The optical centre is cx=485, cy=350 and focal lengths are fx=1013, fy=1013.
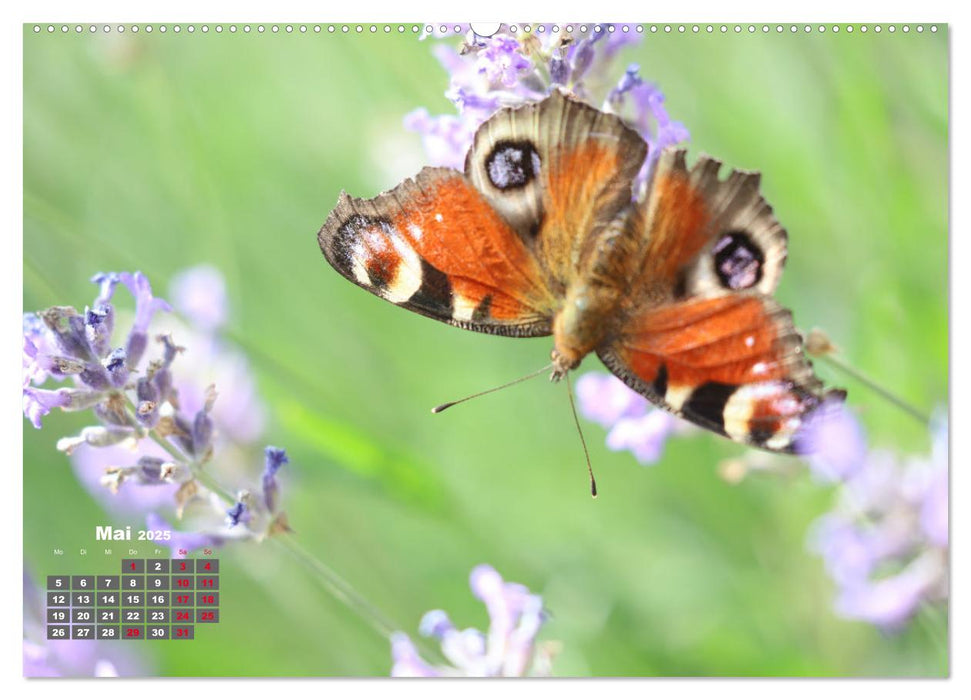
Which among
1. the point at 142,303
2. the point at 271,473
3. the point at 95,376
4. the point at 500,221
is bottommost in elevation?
the point at 271,473

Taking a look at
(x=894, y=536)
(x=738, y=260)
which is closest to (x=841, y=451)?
(x=894, y=536)

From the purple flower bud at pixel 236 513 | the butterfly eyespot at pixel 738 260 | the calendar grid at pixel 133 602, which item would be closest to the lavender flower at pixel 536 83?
the butterfly eyespot at pixel 738 260

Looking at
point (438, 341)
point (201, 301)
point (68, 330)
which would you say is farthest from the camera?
point (438, 341)

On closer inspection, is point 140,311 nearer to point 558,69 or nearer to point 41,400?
point 41,400

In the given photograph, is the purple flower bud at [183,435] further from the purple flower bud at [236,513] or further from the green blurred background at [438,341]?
the green blurred background at [438,341]

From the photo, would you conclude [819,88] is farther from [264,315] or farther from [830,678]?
[264,315]

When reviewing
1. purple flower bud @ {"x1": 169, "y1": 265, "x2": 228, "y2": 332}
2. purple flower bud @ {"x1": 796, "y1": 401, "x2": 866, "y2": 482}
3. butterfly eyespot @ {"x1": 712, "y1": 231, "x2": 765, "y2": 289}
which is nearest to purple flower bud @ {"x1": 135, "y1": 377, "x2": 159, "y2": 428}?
purple flower bud @ {"x1": 169, "y1": 265, "x2": 228, "y2": 332}

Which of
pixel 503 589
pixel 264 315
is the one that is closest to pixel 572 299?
pixel 503 589
